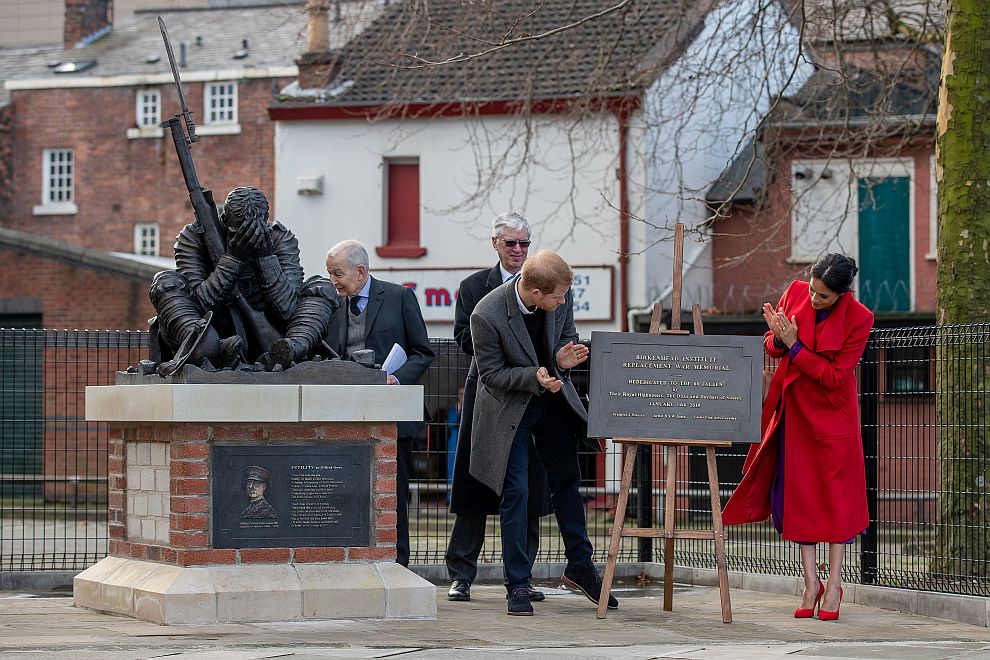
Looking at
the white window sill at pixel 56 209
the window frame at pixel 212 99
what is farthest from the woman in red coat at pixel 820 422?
the white window sill at pixel 56 209

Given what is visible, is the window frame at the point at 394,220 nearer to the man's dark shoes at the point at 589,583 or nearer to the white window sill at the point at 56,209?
the man's dark shoes at the point at 589,583

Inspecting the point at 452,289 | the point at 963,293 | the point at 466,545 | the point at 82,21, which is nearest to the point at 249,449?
the point at 466,545

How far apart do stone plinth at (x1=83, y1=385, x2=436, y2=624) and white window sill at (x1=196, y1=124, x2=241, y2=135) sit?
109ft

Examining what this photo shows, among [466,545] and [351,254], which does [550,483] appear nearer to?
[466,545]

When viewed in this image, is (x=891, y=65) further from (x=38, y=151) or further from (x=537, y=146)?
(x=38, y=151)

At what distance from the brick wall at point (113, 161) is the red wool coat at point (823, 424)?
33.1 metres

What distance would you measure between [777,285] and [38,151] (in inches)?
984

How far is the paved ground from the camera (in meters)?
7.64

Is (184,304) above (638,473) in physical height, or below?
above

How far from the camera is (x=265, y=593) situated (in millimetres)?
8617

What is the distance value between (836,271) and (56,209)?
1461 inches

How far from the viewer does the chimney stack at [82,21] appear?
47.3 m

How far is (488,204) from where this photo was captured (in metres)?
26.5

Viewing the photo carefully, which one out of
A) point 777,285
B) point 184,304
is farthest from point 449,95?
point 184,304
